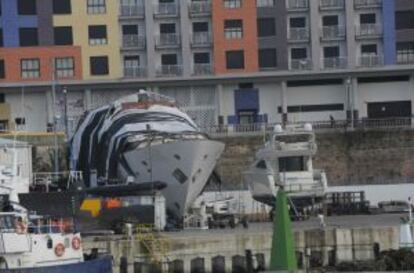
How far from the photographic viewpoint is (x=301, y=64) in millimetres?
78500

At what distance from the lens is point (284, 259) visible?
20.1 meters

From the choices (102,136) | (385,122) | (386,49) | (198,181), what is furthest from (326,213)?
(386,49)

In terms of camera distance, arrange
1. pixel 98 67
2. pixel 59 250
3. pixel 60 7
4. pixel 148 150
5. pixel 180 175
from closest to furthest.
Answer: pixel 59 250 < pixel 180 175 < pixel 148 150 < pixel 98 67 < pixel 60 7

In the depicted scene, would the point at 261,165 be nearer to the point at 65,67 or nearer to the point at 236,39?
the point at 236,39

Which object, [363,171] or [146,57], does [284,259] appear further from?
[146,57]

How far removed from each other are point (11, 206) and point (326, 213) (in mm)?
25353

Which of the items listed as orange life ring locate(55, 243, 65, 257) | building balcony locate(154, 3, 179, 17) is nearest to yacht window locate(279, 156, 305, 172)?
orange life ring locate(55, 243, 65, 257)

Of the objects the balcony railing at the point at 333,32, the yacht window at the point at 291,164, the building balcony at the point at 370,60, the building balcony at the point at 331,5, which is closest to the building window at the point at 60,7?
the building balcony at the point at 331,5

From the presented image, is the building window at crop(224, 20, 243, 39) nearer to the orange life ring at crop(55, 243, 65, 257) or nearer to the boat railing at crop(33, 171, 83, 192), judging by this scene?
the boat railing at crop(33, 171, 83, 192)

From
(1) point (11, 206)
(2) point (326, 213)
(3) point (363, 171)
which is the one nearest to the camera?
(1) point (11, 206)

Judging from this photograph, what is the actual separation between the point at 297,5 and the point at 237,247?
43.0m

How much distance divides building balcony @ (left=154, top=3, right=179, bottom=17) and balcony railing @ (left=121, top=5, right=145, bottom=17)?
109 cm

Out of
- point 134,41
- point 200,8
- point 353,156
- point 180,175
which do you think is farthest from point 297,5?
point 180,175

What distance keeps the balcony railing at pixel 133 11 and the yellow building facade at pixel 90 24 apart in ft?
1.80
